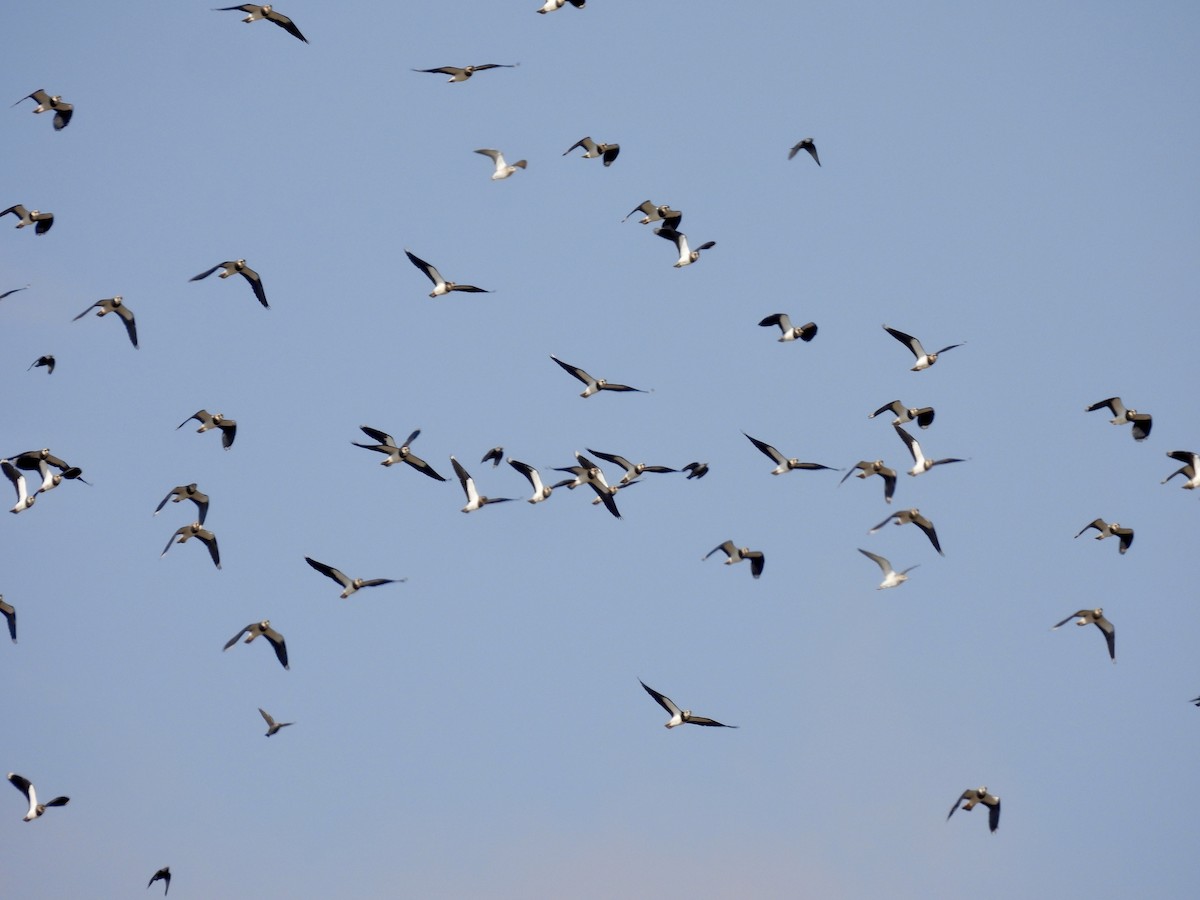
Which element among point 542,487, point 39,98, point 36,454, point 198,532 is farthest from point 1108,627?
point 39,98

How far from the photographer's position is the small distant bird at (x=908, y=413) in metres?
48.0

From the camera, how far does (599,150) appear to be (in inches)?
1892

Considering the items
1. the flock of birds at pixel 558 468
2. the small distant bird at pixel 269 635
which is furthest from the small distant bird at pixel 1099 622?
the small distant bird at pixel 269 635

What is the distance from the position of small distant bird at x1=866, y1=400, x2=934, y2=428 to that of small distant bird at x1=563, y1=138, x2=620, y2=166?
1013 centimetres

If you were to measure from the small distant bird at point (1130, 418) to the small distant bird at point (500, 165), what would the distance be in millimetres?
18159

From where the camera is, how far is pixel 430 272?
49.1m

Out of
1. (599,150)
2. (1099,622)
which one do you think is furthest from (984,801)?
(599,150)

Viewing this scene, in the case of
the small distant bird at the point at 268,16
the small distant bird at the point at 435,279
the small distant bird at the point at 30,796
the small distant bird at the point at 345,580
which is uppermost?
the small distant bird at the point at 268,16

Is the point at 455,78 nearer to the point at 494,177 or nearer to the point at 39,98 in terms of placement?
the point at 494,177

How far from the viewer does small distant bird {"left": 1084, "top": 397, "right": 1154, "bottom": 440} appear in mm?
48594

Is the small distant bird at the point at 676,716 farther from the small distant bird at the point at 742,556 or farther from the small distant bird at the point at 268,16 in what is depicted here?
the small distant bird at the point at 268,16

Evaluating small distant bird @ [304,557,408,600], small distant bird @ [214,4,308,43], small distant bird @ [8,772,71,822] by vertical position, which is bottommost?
small distant bird @ [8,772,71,822]

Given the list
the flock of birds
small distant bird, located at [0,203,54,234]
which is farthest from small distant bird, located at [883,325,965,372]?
small distant bird, located at [0,203,54,234]

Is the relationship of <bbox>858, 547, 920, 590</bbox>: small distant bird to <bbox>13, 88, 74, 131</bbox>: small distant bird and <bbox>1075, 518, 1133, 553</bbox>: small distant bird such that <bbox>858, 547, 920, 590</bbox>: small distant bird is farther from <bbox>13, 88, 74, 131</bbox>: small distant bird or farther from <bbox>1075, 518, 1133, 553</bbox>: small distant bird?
<bbox>13, 88, 74, 131</bbox>: small distant bird
